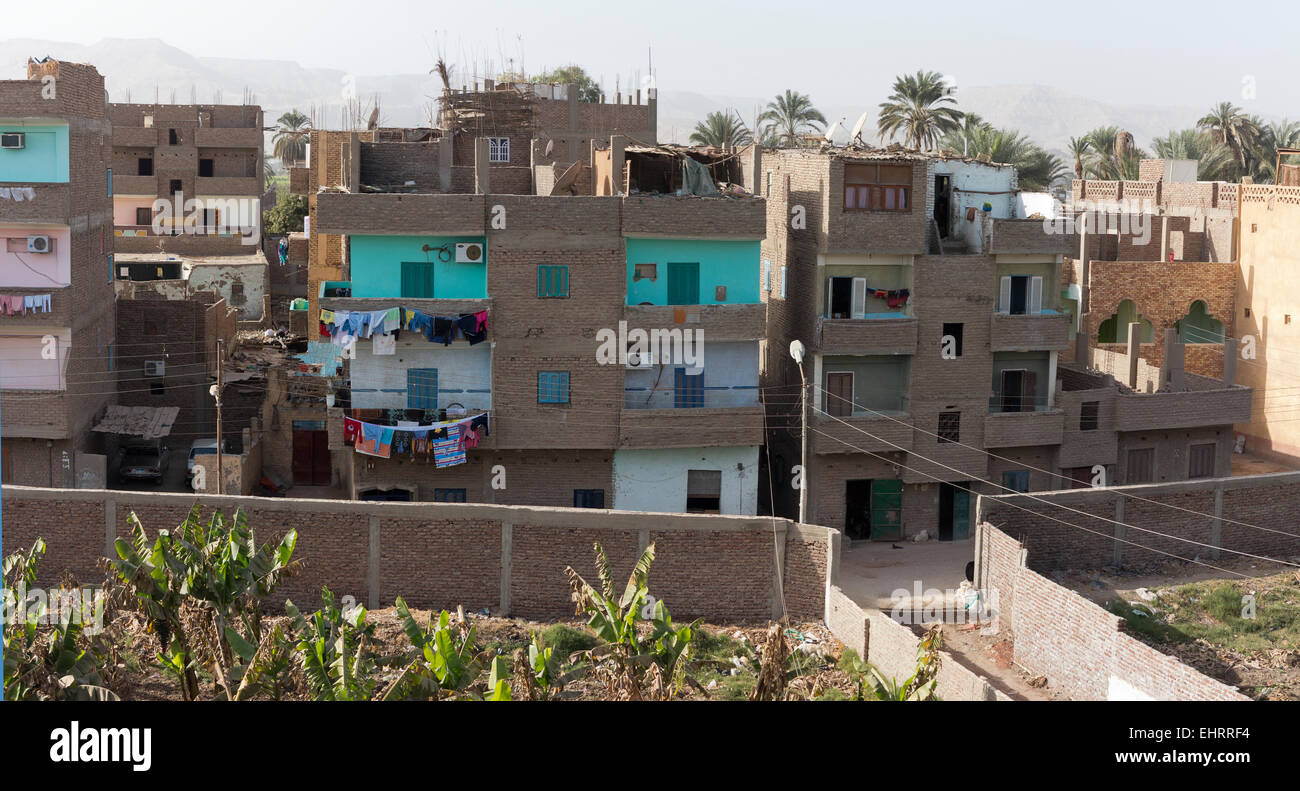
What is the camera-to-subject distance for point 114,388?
41.6 meters

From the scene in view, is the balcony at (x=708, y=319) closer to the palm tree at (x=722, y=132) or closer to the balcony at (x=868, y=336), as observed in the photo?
the balcony at (x=868, y=336)

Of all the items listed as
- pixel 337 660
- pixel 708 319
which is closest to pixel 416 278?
pixel 708 319

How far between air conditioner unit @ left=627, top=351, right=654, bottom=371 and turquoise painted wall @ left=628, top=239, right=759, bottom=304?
1.46 m

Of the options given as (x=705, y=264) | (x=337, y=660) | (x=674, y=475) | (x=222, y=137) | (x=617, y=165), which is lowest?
(x=337, y=660)

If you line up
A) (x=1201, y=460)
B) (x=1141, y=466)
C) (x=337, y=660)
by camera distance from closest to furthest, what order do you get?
(x=337, y=660) → (x=1141, y=466) → (x=1201, y=460)

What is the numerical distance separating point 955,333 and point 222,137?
150ft

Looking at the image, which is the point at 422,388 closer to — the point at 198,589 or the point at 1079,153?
the point at 198,589

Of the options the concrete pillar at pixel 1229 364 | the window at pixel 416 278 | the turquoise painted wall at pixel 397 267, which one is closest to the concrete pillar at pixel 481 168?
the turquoise painted wall at pixel 397 267

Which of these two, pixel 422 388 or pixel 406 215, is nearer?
pixel 406 215

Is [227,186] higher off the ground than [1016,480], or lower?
higher

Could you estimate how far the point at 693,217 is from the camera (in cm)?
3488

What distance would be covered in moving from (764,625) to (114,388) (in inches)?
877

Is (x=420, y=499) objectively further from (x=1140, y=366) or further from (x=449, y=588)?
(x=1140, y=366)

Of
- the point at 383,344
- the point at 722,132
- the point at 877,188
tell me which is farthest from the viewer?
the point at 722,132
